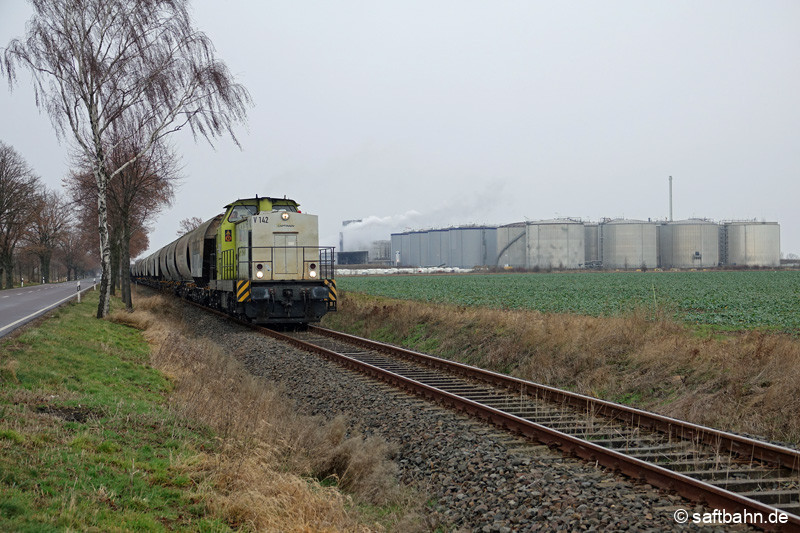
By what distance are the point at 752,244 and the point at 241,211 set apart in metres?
95.4

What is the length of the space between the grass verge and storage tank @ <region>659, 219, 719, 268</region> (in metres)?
97.5

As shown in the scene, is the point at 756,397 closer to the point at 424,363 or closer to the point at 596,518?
the point at 596,518

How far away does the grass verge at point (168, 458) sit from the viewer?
501 cm

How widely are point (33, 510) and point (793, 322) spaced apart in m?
18.9

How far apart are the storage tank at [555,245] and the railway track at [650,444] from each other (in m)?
86.3

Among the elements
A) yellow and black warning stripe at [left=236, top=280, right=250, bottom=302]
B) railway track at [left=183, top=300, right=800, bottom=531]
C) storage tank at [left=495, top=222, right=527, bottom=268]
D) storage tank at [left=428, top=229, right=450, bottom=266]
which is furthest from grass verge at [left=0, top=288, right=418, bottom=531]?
storage tank at [left=428, top=229, right=450, bottom=266]

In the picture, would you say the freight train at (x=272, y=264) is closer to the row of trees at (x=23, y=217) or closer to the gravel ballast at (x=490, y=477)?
the gravel ballast at (x=490, y=477)

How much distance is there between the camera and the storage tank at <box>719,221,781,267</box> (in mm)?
97062

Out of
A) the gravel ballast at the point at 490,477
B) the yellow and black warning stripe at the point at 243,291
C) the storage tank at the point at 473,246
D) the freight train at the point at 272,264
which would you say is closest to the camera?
the gravel ballast at the point at 490,477

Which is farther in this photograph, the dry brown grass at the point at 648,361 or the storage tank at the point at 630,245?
the storage tank at the point at 630,245

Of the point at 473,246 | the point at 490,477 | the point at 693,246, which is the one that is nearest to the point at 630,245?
the point at 693,246

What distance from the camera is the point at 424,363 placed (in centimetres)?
1398

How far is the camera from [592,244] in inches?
3986

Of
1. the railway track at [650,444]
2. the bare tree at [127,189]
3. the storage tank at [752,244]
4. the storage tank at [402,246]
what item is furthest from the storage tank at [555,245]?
the railway track at [650,444]
